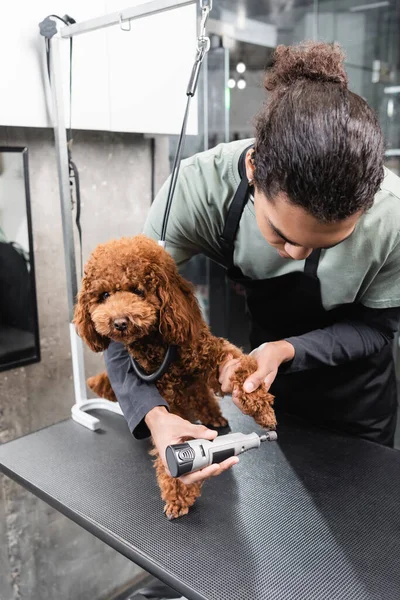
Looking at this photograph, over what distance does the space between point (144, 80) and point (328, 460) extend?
104cm

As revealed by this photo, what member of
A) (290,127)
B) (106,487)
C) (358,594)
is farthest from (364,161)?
(106,487)

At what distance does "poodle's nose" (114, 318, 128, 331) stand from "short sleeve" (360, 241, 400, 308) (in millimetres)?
470

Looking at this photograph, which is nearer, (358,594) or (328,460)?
(358,594)

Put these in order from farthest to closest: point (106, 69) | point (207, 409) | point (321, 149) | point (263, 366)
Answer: point (106, 69), point (207, 409), point (263, 366), point (321, 149)

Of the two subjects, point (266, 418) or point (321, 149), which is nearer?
point (321, 149)

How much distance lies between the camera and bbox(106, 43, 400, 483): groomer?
0.66 meters

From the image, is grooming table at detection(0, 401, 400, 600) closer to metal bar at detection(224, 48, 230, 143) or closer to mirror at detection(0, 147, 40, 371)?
mirror at detection(0, 147, 40, 371)

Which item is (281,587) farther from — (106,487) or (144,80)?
(144,80)

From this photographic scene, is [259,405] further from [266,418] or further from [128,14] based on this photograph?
[128,14]

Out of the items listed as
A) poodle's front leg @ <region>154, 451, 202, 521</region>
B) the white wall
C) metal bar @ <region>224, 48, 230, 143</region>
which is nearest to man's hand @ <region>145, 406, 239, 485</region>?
poodle's front leg @ <region>154, 451, 202, 521</region>

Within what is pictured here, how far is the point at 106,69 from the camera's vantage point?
1.33 metres

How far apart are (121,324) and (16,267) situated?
74 centimetres

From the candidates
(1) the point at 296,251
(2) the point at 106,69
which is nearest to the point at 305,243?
(1) the point at 296,251

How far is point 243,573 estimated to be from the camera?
75 cm
